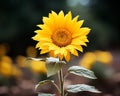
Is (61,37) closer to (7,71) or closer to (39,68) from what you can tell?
(39,68)

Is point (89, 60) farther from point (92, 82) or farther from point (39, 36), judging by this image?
point (39, 36)

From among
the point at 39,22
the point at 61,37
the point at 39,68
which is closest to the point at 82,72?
the point at 61,37

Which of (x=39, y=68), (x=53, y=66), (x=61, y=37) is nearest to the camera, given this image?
(x=53, y=66)

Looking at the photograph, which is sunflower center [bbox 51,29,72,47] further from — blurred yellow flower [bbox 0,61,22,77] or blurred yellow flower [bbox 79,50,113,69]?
blurred yellow flower [bbox 0,61,22,77]

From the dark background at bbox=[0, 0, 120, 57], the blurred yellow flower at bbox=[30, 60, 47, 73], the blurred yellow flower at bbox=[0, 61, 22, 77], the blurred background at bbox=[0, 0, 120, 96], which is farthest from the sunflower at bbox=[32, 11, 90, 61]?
the dark background at bbox=[0, 0, 120, 57]

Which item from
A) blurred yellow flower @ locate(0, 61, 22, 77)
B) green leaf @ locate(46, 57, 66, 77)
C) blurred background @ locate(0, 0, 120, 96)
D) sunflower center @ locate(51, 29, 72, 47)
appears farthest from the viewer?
blurred background @ locate(0, 0, 120, 96)

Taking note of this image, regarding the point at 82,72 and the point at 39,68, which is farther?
the point at 39,68
